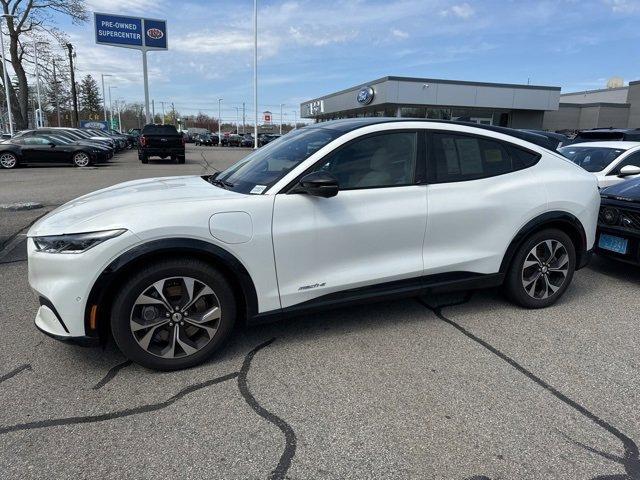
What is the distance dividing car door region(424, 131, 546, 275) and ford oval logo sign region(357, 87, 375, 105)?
34.4 m

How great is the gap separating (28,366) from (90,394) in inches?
26.1

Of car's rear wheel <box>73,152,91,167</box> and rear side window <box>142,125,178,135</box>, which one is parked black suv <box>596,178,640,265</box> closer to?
car's rear wheel <box>73,152,91,167</box>

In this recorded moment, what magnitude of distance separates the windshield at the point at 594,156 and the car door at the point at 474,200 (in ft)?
15.1

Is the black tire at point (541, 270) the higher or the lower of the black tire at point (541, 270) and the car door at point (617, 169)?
the lower

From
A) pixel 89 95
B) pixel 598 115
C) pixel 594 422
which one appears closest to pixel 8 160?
pixel 594 422

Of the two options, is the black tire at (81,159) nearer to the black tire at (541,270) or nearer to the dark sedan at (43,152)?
the dark sedan at (43,152)

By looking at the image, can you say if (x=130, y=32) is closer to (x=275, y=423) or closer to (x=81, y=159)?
(x=81, y=159)

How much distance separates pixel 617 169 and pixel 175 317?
7.55 meters

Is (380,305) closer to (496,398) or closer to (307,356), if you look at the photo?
(307,356)

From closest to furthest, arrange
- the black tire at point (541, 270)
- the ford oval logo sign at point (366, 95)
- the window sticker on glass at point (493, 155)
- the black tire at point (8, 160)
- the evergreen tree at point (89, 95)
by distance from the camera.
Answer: the window sticker on glass at point (493, 155), the black tire at point (541, 270), the black tire at point (8, 160), the ford oval logo sign at point (366, 95), the evergreen tree at point (89, 95)

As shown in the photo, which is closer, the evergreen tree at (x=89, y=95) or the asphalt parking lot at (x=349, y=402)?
the asphalt parking lot at (x=349, y=402)

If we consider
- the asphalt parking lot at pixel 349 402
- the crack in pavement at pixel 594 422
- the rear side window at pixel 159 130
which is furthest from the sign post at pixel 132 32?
the crack in pavement at pixel 594 422

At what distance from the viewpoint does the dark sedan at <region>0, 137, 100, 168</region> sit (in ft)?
59.0

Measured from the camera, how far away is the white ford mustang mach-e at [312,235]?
289cm
